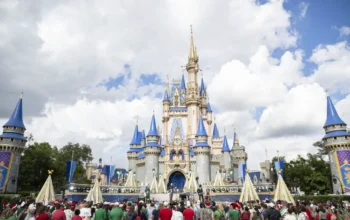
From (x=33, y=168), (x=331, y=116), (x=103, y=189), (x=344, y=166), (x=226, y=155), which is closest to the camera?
(x=344, y=166)

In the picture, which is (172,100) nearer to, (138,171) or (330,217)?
(138,171)

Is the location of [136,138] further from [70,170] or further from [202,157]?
[70,170]

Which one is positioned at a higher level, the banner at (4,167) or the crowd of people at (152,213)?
the banner at (4,167)

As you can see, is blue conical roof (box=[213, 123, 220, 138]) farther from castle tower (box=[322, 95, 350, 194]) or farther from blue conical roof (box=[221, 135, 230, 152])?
castle tower (box=[322, 95, 350, 194])

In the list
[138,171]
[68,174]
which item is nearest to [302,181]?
[138,171]

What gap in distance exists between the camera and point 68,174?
1494 inches

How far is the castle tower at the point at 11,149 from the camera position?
35.6m

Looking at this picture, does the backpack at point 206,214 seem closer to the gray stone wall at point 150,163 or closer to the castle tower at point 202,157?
the castle tower at point 202,157

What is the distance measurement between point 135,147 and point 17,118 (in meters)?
26.3

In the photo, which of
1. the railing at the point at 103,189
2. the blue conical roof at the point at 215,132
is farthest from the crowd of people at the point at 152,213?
the blue conical roof at the point at 215,132

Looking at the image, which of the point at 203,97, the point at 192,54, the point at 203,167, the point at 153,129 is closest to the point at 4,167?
the point at 153,129

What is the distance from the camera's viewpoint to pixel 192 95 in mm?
60469

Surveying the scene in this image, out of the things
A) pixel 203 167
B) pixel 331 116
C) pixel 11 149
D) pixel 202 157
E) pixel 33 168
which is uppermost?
Answer: pixel 331 116

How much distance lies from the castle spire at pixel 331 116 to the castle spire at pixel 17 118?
4653 centimetres
